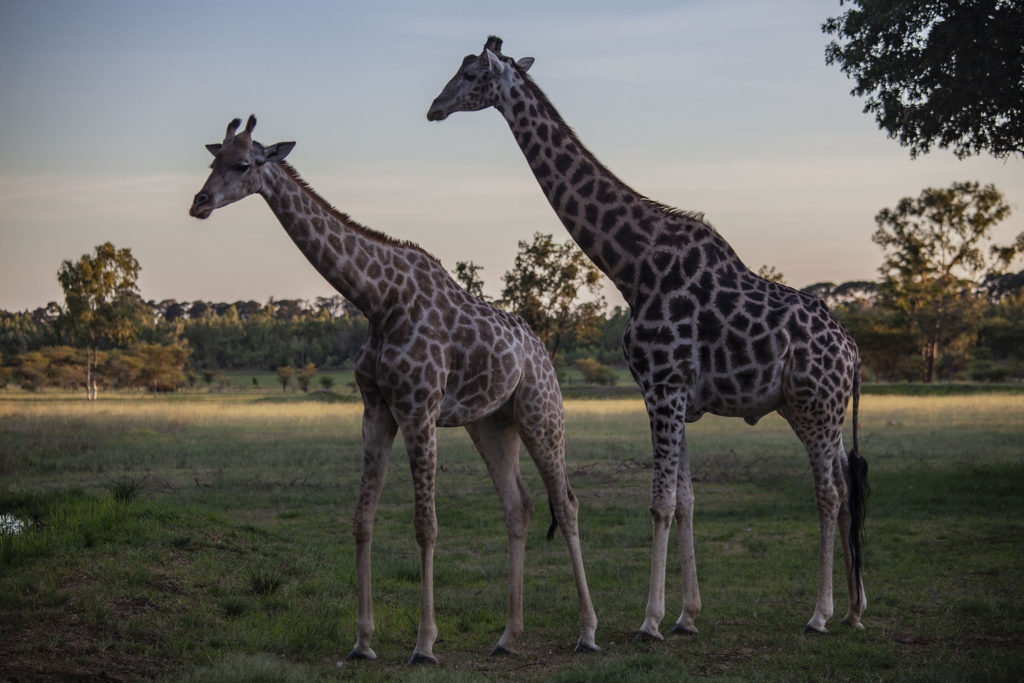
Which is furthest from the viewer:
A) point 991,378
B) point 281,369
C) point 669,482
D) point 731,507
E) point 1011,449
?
point 281,369

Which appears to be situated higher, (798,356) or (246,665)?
(798,356)

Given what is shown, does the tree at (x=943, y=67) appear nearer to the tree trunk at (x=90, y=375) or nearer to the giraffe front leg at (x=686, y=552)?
the giraffe front leg at (x=686, y=552)

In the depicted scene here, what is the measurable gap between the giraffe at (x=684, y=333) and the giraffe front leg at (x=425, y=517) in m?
1.71

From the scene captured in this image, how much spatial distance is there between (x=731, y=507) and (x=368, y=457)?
8.50 metres

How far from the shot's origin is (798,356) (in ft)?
24.1

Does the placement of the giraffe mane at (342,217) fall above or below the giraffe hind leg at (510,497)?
above

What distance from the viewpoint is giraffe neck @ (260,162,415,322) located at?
652 centimetres

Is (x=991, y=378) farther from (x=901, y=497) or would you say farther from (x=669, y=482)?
(x=669, y=482)

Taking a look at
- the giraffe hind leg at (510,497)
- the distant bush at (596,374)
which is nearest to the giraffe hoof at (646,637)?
the giraffe hind leg at (510,497)

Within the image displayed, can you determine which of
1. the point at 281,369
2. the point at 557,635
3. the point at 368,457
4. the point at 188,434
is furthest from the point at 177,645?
the point at 281,369

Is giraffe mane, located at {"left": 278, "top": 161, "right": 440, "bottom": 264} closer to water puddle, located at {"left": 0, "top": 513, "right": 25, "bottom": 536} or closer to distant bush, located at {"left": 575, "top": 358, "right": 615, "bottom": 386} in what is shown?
water puddle, located at {"left": 0, "top": 513, "right": 25, "bottom": 536}

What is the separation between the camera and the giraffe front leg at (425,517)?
650 centimetres

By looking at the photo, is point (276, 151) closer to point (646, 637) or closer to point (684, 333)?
point (684, 333)

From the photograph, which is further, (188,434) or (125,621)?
(188,434)
